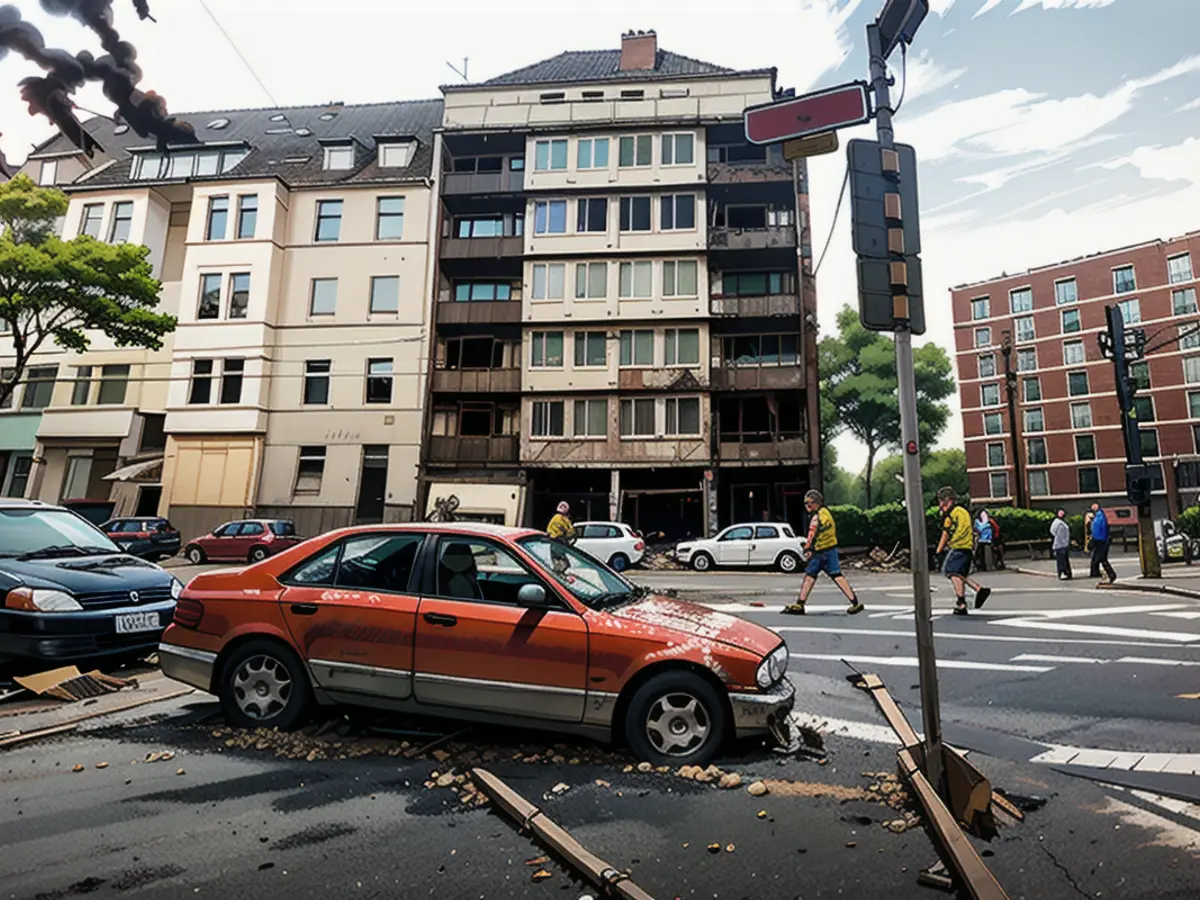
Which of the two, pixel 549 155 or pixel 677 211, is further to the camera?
pixel 549 155

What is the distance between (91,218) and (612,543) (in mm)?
30316

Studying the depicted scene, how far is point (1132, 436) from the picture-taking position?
1644cm

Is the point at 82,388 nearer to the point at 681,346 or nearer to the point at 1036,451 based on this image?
the point at 681,346

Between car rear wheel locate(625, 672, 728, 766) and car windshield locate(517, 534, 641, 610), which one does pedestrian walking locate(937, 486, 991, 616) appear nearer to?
car windshield locate(517, 534, 641, 610)

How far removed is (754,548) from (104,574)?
60.0 ft

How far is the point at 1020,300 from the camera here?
195 ft

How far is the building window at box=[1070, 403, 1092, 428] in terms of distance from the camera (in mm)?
54206

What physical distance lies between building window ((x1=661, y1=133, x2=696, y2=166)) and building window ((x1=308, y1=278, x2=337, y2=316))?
52.4 ft

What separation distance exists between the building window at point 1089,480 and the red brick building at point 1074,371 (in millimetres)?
72

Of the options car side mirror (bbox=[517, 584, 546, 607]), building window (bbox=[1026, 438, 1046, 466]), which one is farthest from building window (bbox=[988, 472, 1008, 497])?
car side mirror (bbox=[517, 584, 546, 607])

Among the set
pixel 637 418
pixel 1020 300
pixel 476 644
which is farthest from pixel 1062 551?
A: pixel 1020 300

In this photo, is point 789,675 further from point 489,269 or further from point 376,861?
point 489,269

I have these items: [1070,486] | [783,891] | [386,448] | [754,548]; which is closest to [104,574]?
[783,891]

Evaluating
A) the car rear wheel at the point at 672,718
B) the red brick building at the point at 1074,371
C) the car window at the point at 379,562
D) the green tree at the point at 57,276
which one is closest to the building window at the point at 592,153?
the green tree at the point at 57,276
